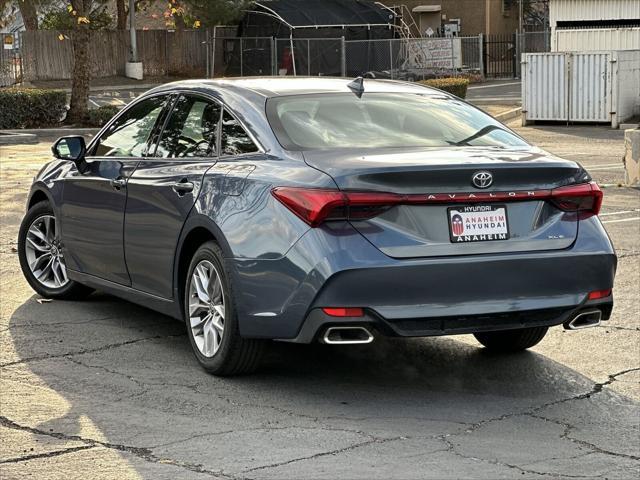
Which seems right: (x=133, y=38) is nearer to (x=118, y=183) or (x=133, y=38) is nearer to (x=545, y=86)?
(x=545, y=86)

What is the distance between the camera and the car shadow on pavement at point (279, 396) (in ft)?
18.5

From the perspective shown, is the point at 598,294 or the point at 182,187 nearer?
the point at 598,294

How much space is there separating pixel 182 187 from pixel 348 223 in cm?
136

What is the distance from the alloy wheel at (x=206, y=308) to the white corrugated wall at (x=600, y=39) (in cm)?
2883

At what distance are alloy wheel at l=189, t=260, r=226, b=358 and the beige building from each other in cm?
5060

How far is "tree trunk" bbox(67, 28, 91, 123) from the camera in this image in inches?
1191

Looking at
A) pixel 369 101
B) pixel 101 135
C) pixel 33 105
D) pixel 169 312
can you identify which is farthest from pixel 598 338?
pixel 33 105

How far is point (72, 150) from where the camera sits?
327 inches

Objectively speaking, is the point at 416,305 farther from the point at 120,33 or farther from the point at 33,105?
the point at 120,33

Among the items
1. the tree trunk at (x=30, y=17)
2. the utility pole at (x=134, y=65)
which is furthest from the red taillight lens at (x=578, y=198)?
the utility pole at (x=134, y=65)

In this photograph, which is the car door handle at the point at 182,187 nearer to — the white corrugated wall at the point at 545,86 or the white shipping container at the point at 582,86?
the white shipping container at the point at 582,86

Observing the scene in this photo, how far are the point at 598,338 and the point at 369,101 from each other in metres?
2.15

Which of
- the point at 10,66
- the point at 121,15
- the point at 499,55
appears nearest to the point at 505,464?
the point at 10,66

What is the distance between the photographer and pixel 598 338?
7.88 m
